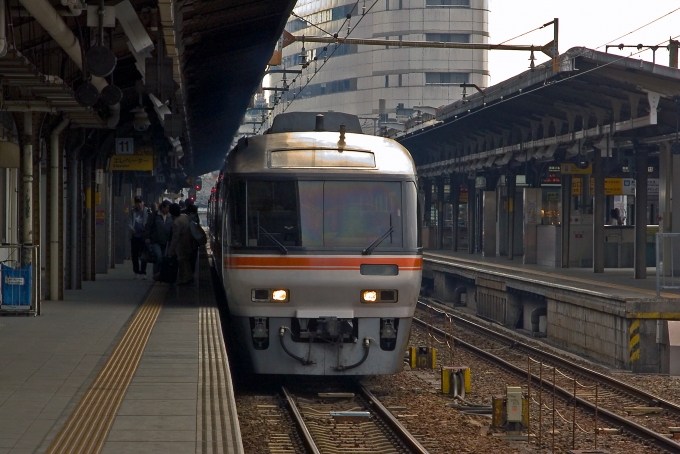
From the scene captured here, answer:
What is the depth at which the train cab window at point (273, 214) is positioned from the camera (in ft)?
38.5

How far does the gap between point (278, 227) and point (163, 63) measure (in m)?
2.44

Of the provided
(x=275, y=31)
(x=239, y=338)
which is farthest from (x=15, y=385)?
(x=275, y=31)

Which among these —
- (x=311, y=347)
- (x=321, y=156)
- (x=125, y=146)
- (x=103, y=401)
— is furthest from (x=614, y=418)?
(x=125, y=146)

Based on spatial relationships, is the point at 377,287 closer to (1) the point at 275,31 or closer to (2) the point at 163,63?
(2) the point at 163,63

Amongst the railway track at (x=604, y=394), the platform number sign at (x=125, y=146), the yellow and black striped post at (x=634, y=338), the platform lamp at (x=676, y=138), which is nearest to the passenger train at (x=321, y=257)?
the railway track at (x=604, y=394)

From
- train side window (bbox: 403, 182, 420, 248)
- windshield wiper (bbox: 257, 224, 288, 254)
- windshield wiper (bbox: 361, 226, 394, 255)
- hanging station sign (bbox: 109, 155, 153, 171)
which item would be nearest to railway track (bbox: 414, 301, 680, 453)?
train side window (bbox: 403, 182, 420, 248)

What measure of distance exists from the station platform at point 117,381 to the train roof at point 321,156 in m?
2.00

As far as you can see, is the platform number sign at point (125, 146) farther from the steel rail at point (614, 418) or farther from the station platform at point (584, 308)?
the steel rail at point (614, 418)

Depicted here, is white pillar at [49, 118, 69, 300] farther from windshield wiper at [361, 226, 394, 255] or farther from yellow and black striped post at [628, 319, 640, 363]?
yellow and black striped post at [628, 319, 640, 363]

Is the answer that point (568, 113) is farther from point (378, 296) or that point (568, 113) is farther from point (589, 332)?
Answer: point (378, 296)

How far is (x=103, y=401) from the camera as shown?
25.3 ft

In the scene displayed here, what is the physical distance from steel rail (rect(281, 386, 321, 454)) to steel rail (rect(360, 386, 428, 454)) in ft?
2.79

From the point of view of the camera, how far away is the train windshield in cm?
1177

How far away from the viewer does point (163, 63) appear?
12430mm
